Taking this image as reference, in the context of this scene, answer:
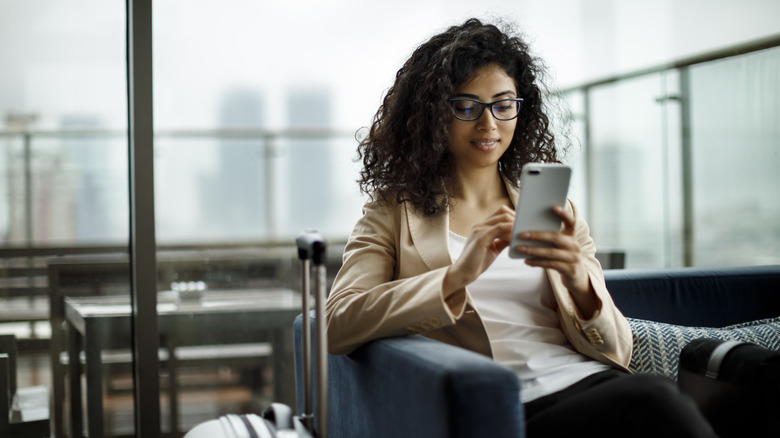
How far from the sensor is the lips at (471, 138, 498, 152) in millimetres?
1716

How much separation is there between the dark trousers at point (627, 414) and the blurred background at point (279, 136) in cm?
103

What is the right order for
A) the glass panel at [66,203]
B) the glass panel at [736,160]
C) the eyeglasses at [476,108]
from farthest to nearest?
the glass panel at [736,160] → the glass panel at [66,203] → the eyeglasses at [476,108]

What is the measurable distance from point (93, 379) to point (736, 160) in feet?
8.50

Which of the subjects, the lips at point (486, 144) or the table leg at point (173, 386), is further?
the table leg at point (173, 386)

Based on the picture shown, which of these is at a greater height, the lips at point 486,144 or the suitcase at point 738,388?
the lips at point 486,144

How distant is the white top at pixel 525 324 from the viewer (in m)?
1.58

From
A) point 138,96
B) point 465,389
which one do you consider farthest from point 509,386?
point 138,96

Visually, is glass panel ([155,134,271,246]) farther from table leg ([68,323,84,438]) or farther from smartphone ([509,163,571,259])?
smartphone ([509,163,571,259])

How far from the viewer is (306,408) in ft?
5.10

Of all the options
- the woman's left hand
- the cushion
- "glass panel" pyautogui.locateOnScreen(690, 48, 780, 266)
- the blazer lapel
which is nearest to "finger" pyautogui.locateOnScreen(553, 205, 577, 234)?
the woman's left hand

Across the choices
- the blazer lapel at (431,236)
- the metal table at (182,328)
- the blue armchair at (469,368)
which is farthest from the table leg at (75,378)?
the blazer lapel at (431,236)

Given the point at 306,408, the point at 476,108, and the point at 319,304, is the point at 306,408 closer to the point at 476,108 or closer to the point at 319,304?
the point at 319,304

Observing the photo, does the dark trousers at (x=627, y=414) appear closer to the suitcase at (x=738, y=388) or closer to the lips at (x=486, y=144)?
the suitcase at (x=738, y=388)

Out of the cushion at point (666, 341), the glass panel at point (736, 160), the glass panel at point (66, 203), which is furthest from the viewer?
the glass panel at point (736, 160)
